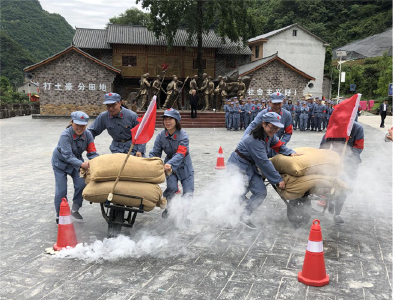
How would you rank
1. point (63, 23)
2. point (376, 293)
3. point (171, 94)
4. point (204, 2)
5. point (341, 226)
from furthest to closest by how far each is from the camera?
point (63, 23) → point (204, 2) → point (171, 94) → point (341, 226) → point (376, 293)

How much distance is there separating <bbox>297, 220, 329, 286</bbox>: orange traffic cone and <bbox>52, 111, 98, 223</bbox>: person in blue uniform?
9.88 ft

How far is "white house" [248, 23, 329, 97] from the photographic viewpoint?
39375 millimetres

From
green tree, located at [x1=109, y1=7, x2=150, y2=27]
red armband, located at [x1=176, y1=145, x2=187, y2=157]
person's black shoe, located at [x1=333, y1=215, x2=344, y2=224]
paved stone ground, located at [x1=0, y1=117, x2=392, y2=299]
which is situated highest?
green tree, located at [x1=109, y1=7, x2=150, y2=27]

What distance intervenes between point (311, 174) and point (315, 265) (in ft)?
5.51

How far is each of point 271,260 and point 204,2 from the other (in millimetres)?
28656

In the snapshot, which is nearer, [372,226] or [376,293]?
[376,293]

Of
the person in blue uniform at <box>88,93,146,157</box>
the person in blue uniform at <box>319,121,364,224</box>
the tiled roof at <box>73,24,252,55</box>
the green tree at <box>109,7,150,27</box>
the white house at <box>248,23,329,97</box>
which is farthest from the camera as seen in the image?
the green tree at <box>109,7,150,27</box>

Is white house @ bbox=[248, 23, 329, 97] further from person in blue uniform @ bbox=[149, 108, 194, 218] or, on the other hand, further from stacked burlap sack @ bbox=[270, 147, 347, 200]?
person in blue uniform @ bbox=[149, 108, 194, 218]

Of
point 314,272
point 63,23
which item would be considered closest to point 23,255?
point 314,272

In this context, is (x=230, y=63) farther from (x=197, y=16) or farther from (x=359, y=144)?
(x=359, y=144)

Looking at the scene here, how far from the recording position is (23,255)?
4367mm

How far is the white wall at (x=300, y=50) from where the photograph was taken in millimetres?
39531

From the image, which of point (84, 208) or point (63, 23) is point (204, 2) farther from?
point (63, 23)

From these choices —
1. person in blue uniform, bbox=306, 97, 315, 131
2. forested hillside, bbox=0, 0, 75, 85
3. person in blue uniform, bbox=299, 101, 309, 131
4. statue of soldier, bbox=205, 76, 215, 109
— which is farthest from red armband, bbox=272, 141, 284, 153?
forested hillside, bbox=0, 0, 75, 85
